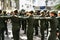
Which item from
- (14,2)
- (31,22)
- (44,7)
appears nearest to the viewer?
(31,22)

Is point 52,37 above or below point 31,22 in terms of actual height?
below

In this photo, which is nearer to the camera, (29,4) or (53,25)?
(53,25)

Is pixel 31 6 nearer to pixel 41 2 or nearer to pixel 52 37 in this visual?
pixel 41 2

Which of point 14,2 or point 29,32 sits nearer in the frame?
point 29,32

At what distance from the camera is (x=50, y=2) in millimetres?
7043

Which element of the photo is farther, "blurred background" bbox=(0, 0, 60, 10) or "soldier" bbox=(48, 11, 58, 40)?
"blurred background" bbox=(0, 0, 60, 10)

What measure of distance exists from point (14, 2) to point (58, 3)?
1.49 meters

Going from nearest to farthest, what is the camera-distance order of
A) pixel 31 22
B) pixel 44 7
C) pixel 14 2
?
1. pixel 31 22
2. pixel 44 7
3. pixel 14 2

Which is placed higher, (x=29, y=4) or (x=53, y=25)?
(x=53, y=25)

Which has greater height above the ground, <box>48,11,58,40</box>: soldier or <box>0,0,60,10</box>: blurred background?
<box>48,11,58,40</box>: soldier

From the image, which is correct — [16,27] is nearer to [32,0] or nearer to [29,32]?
[29,32]

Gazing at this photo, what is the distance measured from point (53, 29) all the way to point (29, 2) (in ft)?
14.4

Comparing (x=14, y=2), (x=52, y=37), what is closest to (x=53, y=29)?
(x=52, y=37)

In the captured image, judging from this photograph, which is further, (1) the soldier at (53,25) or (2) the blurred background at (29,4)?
(2) the blurred background at (29,4)
